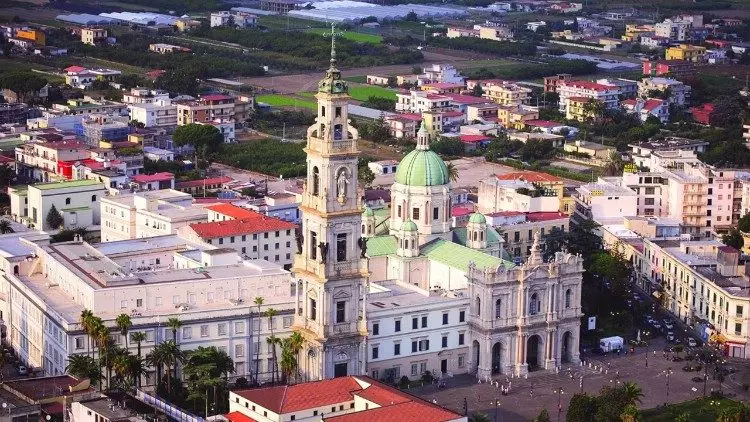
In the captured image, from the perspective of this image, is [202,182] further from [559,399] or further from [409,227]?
[559,399]

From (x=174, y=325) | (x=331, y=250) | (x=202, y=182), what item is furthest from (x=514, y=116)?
(x=174, y=325)

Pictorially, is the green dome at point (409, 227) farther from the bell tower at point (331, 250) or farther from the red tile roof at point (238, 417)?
the red tile roof at point (238, 417)

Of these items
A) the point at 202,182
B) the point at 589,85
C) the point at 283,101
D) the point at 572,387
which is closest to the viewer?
the point at 572,387

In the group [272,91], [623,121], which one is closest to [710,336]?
[623,121]

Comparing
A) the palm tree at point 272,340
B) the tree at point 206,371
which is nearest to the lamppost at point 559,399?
the palm tree at point 272,340

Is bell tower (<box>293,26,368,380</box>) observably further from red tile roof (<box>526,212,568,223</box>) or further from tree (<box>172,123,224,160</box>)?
tree (<box>172,123,224,160</box>)

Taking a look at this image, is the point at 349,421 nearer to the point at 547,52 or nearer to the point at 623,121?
the point at 623,121

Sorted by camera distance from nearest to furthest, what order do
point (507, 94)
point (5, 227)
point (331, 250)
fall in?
point (331, 250) < point (5, 227) < point (507, 94)
